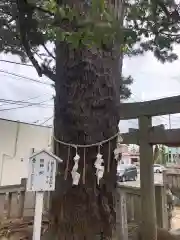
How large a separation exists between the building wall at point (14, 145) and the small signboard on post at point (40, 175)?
491 cm

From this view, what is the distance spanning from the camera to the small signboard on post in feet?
5.20

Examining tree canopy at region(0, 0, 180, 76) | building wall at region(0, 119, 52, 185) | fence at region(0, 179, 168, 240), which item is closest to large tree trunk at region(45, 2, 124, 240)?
tree canopy at region(0, 0, 180, 76)

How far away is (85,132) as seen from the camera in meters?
1.55

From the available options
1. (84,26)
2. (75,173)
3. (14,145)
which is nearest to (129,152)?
(14,145)

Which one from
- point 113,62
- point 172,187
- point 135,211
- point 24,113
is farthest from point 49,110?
point 113,62

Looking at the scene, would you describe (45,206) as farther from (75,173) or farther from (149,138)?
(75,173)

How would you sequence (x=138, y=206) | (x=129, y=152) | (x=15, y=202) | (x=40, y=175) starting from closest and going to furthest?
(x=40, y=175)
(x=138, y=206)
(x=15, y=202)
(x=129, y=152)

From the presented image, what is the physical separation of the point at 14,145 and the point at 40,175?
5.49 metres

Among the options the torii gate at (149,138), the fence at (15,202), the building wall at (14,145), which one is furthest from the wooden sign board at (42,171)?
the building wall at (14,145)

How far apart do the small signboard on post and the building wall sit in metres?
4.91

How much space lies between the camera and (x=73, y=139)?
5.12 feet

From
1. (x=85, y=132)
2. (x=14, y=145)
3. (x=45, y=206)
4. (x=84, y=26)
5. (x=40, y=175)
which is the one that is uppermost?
(x=14, y=145)

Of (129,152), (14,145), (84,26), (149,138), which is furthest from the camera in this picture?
(129,152)

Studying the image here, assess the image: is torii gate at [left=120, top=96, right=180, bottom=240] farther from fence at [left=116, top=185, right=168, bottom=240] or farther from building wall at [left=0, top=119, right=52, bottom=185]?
building wall at [left=0, top=119, right=52, bottom=185]
